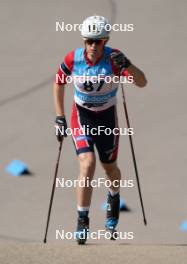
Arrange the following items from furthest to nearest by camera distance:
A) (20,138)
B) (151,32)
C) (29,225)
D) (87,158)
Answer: (151,32), (20,138), (29,225), (87,158)

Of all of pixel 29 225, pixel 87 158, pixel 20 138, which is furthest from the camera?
pixel 20 138

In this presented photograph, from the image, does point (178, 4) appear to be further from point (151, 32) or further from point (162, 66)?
point (162, 66)

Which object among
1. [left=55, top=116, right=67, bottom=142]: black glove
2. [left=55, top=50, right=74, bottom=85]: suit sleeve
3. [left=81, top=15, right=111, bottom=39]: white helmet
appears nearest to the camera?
[left=81, top=15, right=111, bottom=39]: white helmet

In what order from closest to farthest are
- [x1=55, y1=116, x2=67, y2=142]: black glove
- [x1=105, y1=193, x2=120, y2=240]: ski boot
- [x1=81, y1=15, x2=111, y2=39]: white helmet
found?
[x1=81, y1=15, x2=111, y2=39]: white helmet, [x1=55, y1=116, x2=67, y2=142]: black glove, [x1=105, y1=193, x2=120, y2=240]: ski boot

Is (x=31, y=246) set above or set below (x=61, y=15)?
below

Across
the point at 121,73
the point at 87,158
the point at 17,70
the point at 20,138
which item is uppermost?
the point at 17,70

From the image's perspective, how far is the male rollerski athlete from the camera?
8398mm

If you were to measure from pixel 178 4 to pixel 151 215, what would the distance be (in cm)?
576

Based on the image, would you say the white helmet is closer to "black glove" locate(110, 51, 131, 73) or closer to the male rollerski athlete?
the male rollerski athlete

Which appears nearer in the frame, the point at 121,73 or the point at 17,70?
the point at 121,73

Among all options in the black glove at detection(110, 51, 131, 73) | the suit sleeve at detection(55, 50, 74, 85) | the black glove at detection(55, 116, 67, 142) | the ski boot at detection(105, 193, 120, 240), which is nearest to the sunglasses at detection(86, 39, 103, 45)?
the black glove at detection(110, 51, 131, 73)

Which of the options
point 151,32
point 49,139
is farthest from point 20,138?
point 151,32

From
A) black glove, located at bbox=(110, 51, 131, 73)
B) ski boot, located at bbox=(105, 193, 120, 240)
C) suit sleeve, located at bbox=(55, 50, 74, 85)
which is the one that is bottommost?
ski boot, located at bbox=(105, 193, 120, 240)

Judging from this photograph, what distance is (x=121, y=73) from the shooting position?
856 centimetres
